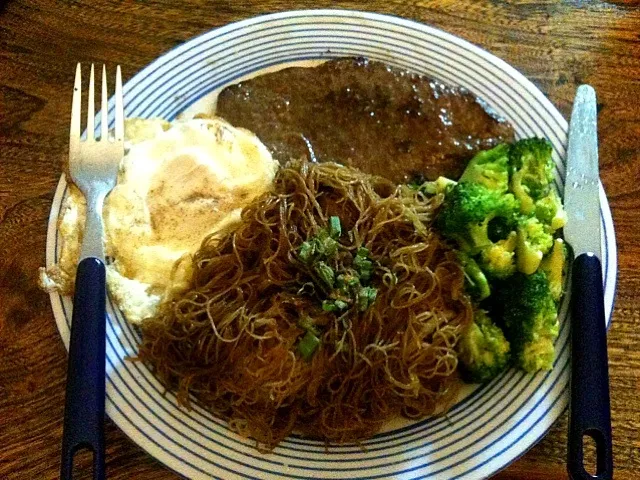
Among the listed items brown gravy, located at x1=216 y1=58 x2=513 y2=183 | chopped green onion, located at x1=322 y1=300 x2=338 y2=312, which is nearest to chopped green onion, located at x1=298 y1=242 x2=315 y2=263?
chopped green onion, located at x1=322 y1=300 x2=338 y2=312

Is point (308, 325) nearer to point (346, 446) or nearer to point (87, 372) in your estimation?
point (346, 446)

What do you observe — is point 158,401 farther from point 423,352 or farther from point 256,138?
point 256,138

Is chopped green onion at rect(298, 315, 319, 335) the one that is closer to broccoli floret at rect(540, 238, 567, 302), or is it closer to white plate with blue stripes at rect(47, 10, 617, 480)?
white plate with blue stripes at rect(47, 10, 617, 480)

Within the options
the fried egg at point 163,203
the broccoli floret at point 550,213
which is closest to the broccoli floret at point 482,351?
the broccoli floret at point 550,213

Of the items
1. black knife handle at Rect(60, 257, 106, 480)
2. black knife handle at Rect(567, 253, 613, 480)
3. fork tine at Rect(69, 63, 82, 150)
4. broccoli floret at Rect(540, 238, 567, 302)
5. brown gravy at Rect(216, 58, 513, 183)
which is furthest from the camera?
brown gravy at Rect(216, 58, 513, 183)

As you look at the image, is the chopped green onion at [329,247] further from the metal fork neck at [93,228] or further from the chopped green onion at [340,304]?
the metal fork neck at [93,228]

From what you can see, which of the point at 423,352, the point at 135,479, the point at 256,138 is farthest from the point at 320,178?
the point at 135,479

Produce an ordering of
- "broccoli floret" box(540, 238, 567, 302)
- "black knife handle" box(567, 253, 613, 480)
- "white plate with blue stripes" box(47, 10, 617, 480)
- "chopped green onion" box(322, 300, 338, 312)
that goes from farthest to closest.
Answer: "broccoli floret" box(540, 238, 567, 302) → "chopped green onion" box(322, 300, 338, 312) → "white plate with blue stripes" box(47, 10, 617, 480) → "black knife handle" box(567, 253, 613, 480)

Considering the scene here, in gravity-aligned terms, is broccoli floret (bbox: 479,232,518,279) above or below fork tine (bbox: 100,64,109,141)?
below

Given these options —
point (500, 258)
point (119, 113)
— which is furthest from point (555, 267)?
→ point (119, 113)
